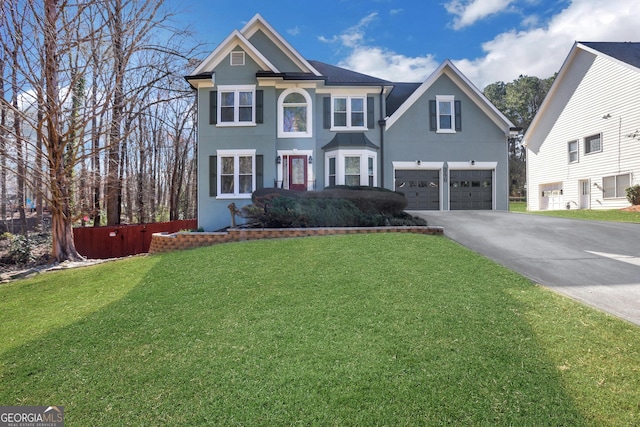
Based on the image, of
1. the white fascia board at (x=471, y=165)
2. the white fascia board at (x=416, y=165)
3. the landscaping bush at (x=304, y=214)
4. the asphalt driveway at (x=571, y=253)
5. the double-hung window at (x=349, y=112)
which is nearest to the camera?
the asphalt driveway at (x=571, y=253)

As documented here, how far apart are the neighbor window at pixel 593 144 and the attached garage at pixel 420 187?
9.58 metres

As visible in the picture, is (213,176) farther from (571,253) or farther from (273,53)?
(571,253)

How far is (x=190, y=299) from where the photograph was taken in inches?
189

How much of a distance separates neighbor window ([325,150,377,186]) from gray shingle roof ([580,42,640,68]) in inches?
558

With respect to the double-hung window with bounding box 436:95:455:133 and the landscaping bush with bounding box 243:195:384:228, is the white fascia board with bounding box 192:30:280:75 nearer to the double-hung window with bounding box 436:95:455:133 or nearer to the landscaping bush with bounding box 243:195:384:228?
the landscaping bush with bounding box 243:195:384:228

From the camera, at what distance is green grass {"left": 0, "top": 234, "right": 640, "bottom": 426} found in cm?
247

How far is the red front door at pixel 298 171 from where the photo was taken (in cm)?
1402

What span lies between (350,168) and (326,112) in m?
2.87

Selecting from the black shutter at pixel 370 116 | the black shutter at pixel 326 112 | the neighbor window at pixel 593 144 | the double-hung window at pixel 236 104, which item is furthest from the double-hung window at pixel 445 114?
the neighbor window at pixel 593 144

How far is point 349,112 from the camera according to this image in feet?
48.6

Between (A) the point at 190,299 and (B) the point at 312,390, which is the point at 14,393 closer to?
(A) the point at 190,299

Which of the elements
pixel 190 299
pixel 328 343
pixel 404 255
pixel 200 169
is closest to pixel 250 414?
pixel 328 343

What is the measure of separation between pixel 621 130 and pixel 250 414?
69.4ft

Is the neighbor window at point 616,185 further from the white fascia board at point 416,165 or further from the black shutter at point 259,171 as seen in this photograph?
the black shutter at point 259,171
